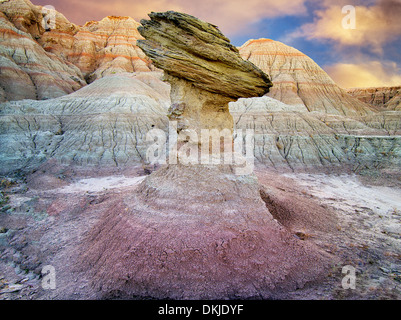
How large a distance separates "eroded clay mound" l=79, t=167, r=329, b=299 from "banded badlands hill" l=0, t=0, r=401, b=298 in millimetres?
881

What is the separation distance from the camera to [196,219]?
7.40 meters

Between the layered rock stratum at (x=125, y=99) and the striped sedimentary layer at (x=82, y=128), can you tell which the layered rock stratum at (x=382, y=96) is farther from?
the striped sedimentary layer at (x=82, y=128)

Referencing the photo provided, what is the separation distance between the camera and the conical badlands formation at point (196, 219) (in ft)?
19.3

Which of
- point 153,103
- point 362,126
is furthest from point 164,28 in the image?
point 362,126

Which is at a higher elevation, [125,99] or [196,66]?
[125,99]

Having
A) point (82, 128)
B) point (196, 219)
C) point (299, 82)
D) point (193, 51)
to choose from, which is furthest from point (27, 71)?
point (299, 82)

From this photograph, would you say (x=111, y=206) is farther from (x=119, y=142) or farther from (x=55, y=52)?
(x=55, y=52)

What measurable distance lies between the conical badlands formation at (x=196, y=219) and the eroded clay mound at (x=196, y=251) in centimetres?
3

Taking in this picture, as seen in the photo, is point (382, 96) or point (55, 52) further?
point (382, 96)

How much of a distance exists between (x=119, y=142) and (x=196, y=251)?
17.9 metres

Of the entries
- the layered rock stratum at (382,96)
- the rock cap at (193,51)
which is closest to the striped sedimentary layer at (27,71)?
the rock cap at (193,51)

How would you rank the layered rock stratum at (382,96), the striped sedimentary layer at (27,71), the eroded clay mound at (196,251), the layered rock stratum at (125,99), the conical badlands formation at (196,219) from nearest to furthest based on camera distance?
the eroded clay mound at (196,251)
the conical badlands formation at (196,219)
the layered rock stratum at (125,99)
the striped sedimentary layer at (27,71)
the layered rock stratum at (382,96)

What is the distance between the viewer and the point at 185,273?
598 cm
